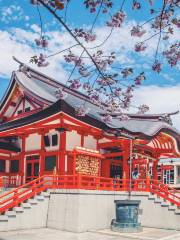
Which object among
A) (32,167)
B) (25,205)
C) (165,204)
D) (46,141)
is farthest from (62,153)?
(165,204)

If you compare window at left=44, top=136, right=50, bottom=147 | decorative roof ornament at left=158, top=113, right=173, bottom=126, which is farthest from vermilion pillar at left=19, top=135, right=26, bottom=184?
decorative roof ornament at left=158, top=113, right=173, bottom=126

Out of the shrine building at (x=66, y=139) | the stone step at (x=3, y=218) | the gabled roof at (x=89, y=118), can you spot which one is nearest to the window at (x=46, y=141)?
the shrine building at (x=66, y=139)

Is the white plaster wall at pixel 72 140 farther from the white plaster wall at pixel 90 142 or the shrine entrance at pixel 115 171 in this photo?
the shrine entrance at pixel 115 171

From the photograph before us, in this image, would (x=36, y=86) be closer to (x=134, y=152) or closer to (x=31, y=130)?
(x=31, y=130)

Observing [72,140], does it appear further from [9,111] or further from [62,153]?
[9,111]

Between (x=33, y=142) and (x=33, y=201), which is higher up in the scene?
(x=33, y=142)

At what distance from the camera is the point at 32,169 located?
2312cm

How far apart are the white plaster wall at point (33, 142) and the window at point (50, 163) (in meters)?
1.26

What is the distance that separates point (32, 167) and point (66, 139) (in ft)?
11.5

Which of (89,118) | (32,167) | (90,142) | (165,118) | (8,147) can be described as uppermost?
(165,118)

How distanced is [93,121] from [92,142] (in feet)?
7.85

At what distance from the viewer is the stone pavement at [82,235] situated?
47.8ft

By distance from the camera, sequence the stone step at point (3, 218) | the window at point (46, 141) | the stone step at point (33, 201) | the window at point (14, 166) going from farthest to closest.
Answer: the window at point (14, 166)
the window at point (46, 141)
the stone step at point (33, 201)
the stone step at point (3, 218)

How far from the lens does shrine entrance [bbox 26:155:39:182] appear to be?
75.1 feet
